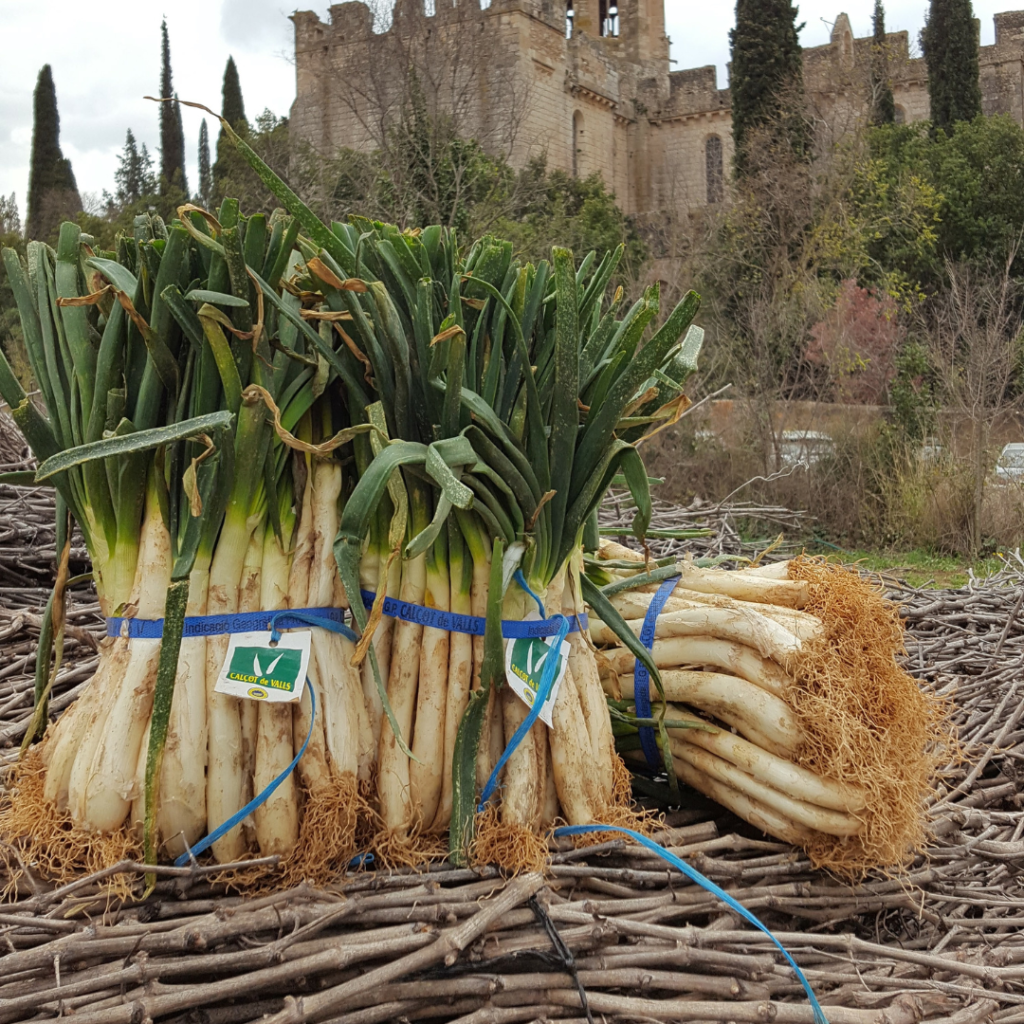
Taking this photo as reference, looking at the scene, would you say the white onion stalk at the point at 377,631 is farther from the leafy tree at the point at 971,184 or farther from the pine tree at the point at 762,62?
the pine tree at the point at 762,62

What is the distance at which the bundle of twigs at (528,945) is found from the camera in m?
1.17

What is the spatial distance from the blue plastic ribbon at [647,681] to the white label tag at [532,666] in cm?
21

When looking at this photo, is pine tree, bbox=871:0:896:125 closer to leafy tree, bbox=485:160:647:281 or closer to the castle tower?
leafy tree, bbox=485:160:647:281

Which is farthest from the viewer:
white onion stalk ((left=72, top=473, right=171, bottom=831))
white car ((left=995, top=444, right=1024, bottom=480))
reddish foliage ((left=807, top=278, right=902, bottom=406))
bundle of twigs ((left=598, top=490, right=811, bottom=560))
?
reddish foliage ((left=807, top=278, right=902, bottom=406))

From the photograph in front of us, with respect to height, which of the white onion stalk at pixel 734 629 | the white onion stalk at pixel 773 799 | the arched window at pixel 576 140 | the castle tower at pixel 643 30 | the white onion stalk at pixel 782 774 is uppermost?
the castle tower at pixel 643 30

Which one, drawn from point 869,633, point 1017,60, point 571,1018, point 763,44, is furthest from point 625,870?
point 1017,60

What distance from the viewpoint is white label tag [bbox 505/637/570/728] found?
4.78ft

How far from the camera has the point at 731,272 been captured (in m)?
15.5

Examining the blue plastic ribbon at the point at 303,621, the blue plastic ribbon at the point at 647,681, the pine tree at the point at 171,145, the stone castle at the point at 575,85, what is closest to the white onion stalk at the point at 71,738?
the blue plastic ribbon at the point at 303,621

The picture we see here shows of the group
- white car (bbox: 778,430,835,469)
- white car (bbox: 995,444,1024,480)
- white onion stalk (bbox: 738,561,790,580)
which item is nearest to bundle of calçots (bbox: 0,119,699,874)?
white onion stalk (bbox: 738,561,790,580)

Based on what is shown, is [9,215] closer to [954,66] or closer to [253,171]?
[253,171]

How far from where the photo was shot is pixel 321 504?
148cm

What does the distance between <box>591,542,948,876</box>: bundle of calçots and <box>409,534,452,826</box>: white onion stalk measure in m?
0.38

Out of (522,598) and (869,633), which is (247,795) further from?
(869,633)
